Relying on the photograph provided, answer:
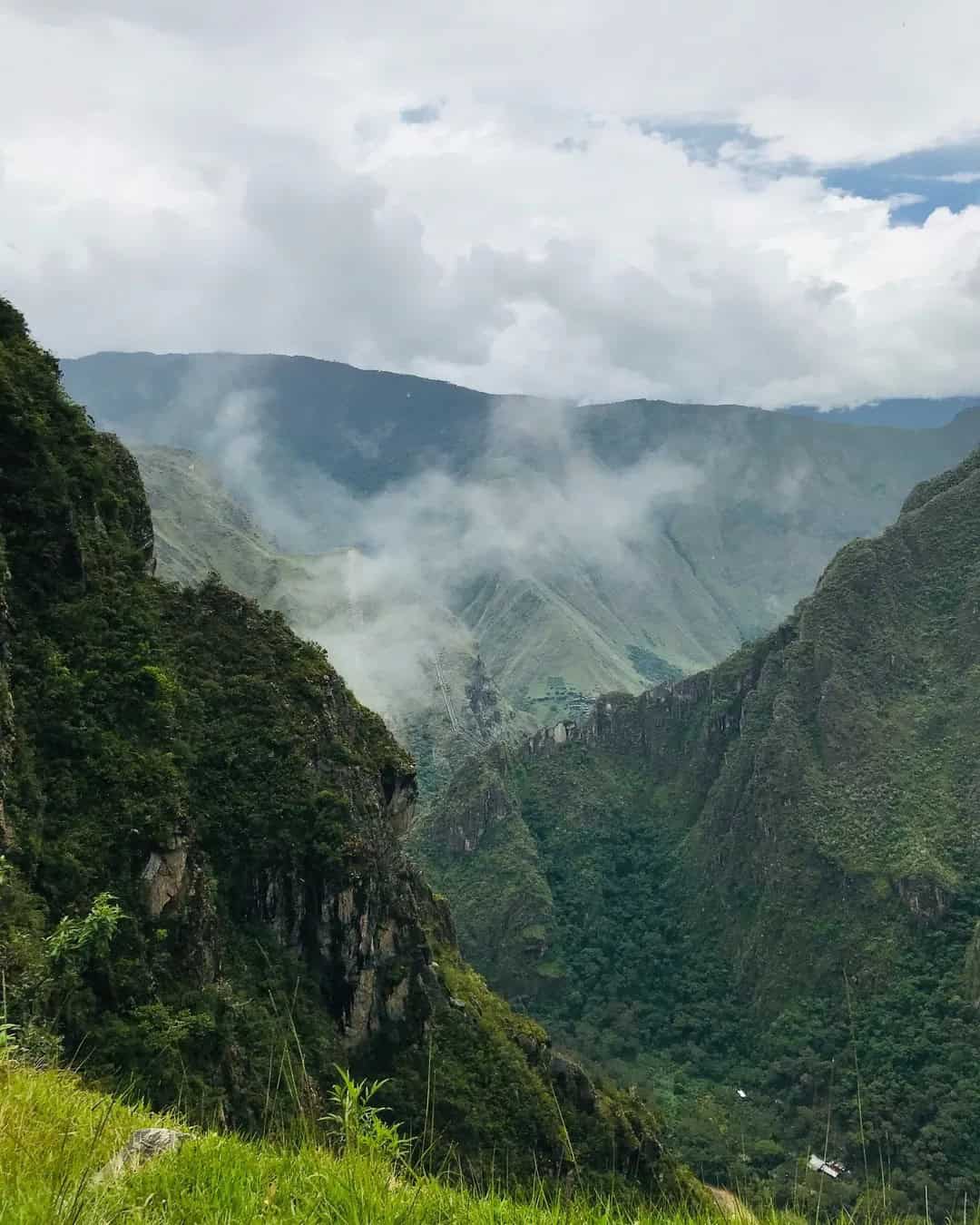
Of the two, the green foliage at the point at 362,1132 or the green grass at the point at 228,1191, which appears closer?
the green grass at the point at 228,1191

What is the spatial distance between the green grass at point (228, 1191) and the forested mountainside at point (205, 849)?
1316cm

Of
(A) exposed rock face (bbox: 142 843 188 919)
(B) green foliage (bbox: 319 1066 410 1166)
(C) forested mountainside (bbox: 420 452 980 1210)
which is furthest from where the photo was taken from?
(C) forested mountainside (bbox: 420 452 980 1210)

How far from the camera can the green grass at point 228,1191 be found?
5051mm

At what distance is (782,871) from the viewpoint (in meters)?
118

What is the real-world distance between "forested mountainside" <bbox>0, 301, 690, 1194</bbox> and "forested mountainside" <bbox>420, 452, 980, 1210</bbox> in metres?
43.7

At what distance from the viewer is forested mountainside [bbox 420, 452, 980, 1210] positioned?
89438 millimetres

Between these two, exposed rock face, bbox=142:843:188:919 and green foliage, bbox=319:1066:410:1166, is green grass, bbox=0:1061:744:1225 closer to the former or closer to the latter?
green foliage, bbox=319:1066:410:1166

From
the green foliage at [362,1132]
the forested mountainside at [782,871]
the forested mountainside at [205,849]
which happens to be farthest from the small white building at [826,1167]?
the forested mountainside at [782,871]

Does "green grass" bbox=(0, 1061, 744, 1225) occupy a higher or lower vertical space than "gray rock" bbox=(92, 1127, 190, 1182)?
higher

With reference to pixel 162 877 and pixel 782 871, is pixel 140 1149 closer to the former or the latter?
pixel 162 877

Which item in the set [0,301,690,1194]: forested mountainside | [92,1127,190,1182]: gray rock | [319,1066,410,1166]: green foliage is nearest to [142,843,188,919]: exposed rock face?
[0,301,690,1194]: forested mountainside

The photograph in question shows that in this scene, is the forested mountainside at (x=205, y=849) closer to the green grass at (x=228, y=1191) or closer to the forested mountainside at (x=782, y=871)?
the green grass at (x=228, y=1191)

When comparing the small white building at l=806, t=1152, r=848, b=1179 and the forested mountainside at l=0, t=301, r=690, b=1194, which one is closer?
the small white building at l=806, t=1152, r=848, b=1179

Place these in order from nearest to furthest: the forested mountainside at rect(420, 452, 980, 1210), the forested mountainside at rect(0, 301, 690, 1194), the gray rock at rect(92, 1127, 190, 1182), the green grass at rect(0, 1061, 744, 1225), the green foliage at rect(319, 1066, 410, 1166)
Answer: the green grass at rect(0, 1061, 744, 1225) < the gray rock at rect(92, 1127, 190, 1182) < the green foliage at rect(319, 1066, 410, 1166) < the forested mountainside at rect(0, 301, 690, 1194) < the forested mountainside at rect(420, 452, 980, 1210)
